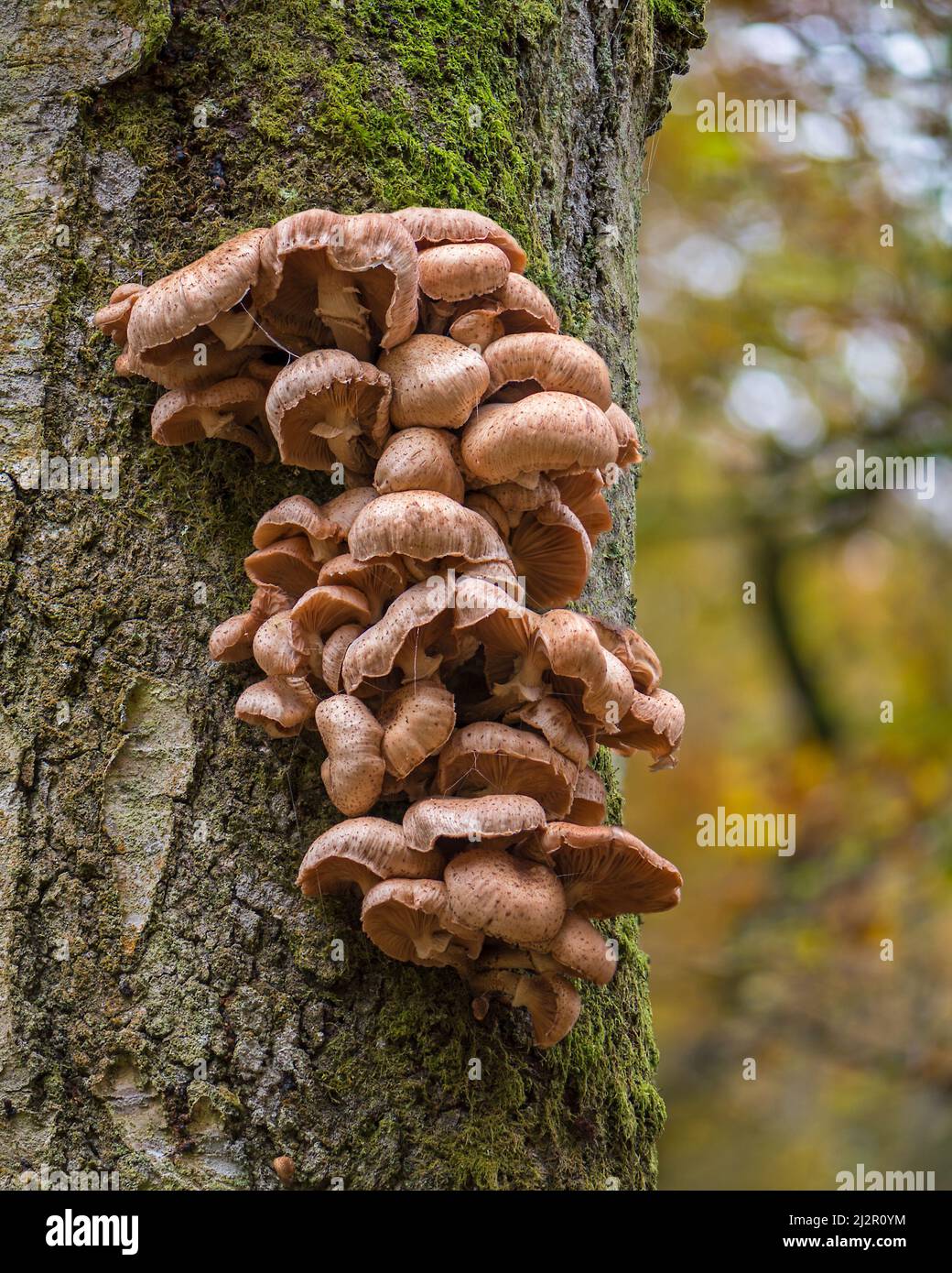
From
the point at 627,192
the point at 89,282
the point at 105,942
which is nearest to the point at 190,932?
the point at 105,942

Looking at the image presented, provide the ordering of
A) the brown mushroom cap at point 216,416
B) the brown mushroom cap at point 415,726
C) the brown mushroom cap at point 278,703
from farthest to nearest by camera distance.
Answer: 1. the brown mushroom cap at point 216,416
2. the brown mushroom cap at point 278,703
3. the brown mushroom cap at point 415,726

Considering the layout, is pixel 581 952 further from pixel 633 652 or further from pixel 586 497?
pixel 586 497

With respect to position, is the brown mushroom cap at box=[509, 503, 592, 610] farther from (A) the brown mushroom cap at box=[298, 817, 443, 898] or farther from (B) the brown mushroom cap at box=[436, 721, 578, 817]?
(A) the brown mushroom cap at box=[298, 817, 443, 898]

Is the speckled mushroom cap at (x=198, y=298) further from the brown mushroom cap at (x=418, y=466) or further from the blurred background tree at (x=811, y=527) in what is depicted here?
the blurred background tree at (x=811, y=527)

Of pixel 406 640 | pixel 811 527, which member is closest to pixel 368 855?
pixel 406 640

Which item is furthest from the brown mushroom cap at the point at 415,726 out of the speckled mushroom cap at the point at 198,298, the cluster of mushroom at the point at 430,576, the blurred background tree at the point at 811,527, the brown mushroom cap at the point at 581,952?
the blurred background tree at the point at 811,527

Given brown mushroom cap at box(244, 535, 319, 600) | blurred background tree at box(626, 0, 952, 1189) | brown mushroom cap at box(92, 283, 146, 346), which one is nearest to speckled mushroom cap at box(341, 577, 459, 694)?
brown mushroom cap at box(244, 535, 319, 600)
